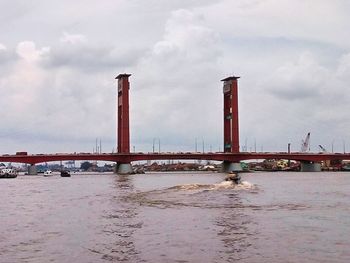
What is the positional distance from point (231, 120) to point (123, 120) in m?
33.2

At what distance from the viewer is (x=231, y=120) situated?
171250 millimetres

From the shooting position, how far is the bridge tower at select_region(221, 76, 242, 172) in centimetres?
16588

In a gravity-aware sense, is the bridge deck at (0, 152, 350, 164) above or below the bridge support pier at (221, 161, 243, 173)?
above

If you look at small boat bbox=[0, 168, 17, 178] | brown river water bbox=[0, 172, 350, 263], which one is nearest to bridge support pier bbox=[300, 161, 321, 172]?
small boat bbox=[0, 168, 17, 178]

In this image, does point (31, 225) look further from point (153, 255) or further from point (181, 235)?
point (153, 255)

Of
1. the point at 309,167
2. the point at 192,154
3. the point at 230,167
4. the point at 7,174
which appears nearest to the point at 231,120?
the point at 230,167

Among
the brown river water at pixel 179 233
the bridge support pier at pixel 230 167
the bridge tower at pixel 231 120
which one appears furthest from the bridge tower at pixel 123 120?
the brown river water at pixel 179 233

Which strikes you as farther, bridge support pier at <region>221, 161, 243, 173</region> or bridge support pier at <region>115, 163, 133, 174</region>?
bridge support pier at <region>221, 161, 243, 173</region>

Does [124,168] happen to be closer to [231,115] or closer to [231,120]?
[231,120]

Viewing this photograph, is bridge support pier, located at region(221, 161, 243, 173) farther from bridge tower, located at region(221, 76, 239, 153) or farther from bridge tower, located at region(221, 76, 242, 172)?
bridge tower, located at region(221, 76, 239, 153)

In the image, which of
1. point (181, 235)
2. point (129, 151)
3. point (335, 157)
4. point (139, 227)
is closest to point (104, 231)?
point (139, 227)

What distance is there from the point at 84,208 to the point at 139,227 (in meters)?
13.5

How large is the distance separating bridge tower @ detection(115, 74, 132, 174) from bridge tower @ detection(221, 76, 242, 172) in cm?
3024

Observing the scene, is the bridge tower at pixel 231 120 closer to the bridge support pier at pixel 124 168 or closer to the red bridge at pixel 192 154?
the red bridge at pixel 192 154
